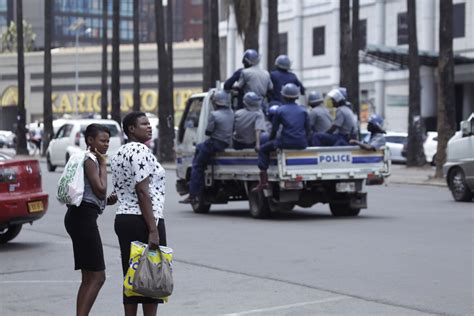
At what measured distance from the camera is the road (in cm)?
1059

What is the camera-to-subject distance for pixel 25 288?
39.3 ft

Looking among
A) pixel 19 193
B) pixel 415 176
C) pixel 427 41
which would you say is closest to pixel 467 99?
pixel 427 41

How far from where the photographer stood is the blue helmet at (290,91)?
730 inches

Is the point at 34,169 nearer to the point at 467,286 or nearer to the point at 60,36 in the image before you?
the point at 467,286

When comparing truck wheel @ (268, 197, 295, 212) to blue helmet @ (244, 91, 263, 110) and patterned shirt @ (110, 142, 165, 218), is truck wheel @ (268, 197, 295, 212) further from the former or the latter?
patterned shirt @ (110, 142, 165, 218)

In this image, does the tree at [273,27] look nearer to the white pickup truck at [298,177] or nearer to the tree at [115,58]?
the tree at [115,58]

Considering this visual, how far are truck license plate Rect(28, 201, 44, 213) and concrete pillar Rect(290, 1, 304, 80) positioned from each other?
183 ft


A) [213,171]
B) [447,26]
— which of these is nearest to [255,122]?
[213,171]

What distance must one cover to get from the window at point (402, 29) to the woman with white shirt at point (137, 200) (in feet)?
178

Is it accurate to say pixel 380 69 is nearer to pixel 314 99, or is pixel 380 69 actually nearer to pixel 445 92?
pixel 445 92

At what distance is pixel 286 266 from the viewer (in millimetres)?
13164

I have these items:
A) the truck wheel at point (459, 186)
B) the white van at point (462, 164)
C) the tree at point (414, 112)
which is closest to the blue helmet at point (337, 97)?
the white van at point (462, 164)

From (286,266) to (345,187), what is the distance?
239 inches

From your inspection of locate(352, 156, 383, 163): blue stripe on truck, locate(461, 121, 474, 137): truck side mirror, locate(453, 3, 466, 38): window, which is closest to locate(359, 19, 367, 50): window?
locate(453, 3, 466, 38): window
